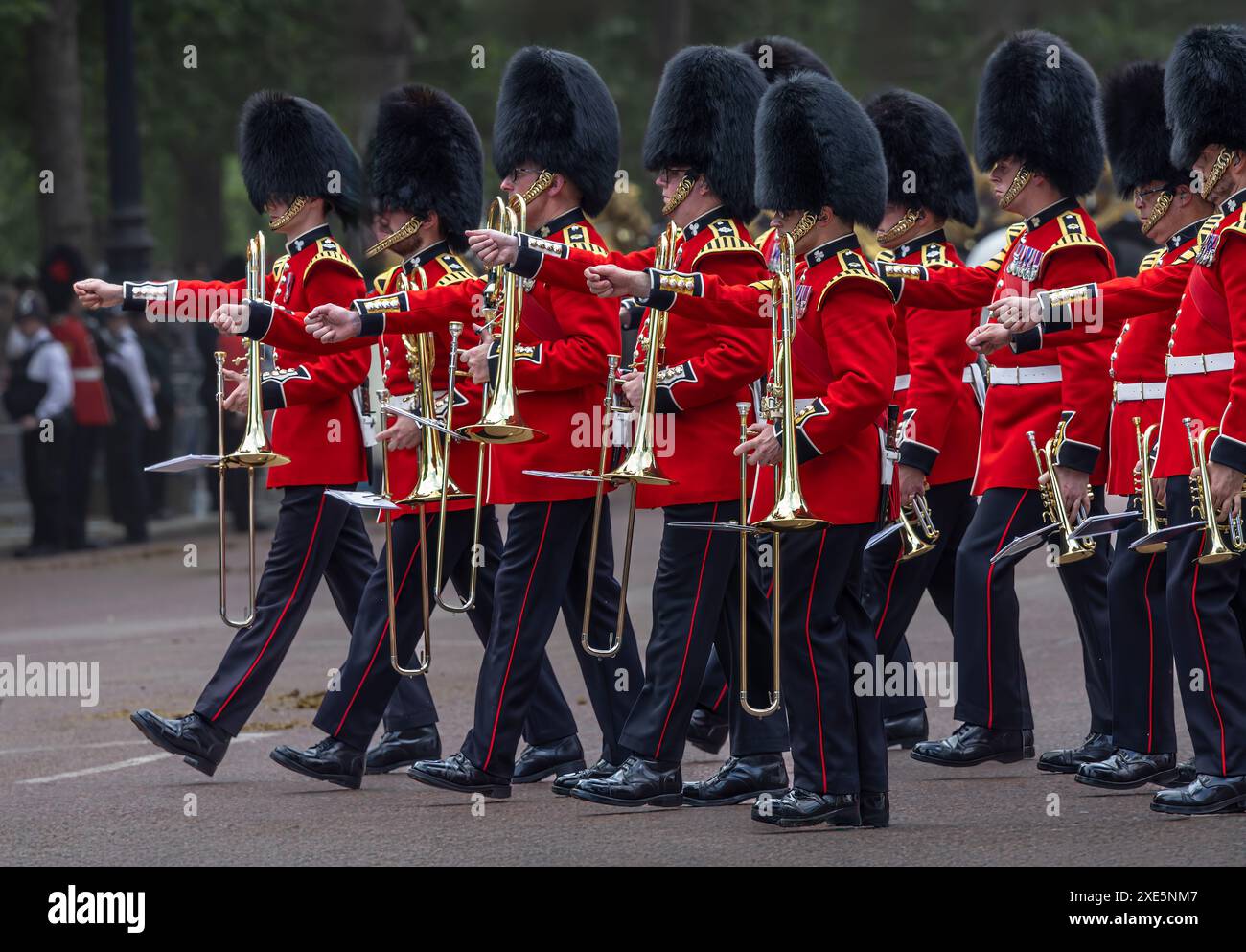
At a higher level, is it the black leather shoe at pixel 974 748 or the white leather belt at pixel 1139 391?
the white leather belt at pixel 1139 391

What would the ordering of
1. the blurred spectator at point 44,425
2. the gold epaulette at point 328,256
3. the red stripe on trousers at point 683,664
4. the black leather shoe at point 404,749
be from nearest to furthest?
the red stripe on trousers at point 683,664
the gold epaulette at point 328,256
the black leather shoe at point 404,749
the blurred spectator at point 44,425

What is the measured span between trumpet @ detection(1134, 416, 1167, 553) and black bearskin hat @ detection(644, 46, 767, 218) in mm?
1282

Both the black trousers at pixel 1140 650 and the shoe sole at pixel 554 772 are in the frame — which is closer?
the black trousers at pixel 1140 650

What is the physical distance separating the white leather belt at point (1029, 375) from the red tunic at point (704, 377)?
969mm

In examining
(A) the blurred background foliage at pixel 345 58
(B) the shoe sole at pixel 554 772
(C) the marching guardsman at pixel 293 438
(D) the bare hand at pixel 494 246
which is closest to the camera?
(D) the bare hand at pixel 494 246

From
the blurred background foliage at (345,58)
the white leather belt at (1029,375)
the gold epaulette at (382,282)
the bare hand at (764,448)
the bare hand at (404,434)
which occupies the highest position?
the blurred background foliage at (345,58)

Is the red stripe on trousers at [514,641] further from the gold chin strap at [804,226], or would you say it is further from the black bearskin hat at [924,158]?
the black bearskin hat at [924,158]

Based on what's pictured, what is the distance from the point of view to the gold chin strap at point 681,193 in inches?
265

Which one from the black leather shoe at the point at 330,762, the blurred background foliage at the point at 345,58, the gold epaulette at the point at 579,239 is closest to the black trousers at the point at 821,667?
the gold epaulette at the point at 579,239

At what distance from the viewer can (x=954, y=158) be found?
7.98 m

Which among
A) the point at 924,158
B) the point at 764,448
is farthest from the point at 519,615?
the point at 924,158

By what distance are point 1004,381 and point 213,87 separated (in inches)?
750

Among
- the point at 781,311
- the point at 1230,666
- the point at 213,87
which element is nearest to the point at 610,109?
the point at 781,311
